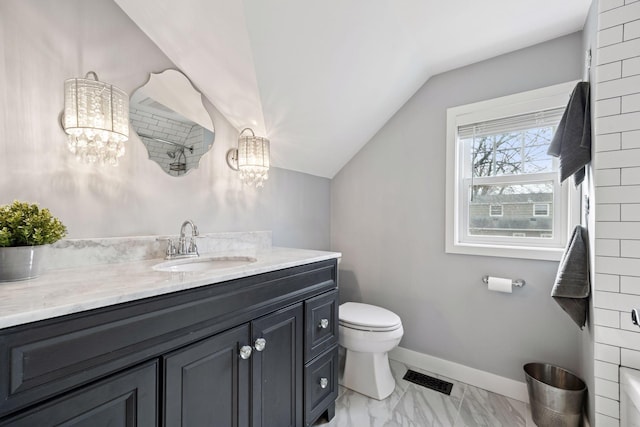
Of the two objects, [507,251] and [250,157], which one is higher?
[250,157]

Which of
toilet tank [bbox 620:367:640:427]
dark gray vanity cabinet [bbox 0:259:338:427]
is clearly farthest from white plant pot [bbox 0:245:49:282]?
toilet tank [bbox 620:367:640:427]

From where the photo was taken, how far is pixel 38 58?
1.04m

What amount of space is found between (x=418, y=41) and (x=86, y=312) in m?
2.05

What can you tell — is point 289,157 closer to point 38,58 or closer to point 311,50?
point 311,50

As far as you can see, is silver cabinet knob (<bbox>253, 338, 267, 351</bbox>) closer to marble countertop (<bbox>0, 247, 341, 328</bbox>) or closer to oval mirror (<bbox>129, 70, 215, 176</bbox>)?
marble countertop (<bbox>0, 247, 341, 328</bbox>)

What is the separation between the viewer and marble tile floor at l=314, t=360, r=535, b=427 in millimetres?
1544

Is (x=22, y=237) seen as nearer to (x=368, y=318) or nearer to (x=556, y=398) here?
(x=368, y=318)

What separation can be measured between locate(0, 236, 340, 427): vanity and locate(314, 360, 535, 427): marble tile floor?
0.35 m

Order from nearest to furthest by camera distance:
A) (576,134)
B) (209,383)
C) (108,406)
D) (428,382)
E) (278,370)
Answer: (108,406)
(209,383)
(278,370)
(576,134)
(428,382)

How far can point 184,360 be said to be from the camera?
88cm

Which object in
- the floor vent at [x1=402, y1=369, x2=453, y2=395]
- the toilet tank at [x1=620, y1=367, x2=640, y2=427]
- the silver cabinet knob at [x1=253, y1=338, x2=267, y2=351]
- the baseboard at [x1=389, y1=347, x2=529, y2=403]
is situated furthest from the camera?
the floor vent at [x1=402, y1=369, x2=453, y2=395]

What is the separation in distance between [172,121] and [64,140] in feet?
1.57

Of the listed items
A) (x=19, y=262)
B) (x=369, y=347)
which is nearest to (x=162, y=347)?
(x=19, y=262)

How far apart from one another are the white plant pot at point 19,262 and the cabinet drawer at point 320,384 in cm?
115
